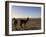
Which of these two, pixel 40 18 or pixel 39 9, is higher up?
pixel 39 9

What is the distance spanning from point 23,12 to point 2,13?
1.06 feet

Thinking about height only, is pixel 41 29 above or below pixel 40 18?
below

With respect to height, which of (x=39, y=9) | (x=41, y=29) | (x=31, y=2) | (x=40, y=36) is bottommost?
(x=40, y=36)

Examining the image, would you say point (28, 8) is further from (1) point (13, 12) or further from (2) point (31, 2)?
(1) point (13, 12)

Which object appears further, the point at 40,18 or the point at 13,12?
the point at 40,18

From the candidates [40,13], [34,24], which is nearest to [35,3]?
[40,13]

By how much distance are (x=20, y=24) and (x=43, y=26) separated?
397mm

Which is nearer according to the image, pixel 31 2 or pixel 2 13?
pixel 2 13

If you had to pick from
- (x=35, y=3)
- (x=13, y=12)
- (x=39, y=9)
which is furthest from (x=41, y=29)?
(x=13, y=12)

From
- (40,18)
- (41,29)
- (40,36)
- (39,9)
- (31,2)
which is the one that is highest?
(31,2)

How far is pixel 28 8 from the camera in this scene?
1.69 m

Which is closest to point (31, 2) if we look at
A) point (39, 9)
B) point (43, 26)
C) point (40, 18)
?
point (39, 9)

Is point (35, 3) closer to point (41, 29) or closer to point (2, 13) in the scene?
point (41, 29)

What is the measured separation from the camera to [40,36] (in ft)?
5.74
